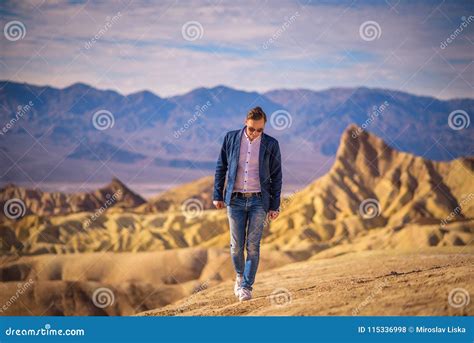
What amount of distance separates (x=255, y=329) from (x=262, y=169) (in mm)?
1401

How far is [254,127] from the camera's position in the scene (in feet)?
21.8

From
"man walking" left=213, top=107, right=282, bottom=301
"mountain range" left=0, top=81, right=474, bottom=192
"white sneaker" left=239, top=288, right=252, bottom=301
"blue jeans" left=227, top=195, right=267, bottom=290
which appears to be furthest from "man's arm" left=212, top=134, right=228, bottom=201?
"mountain range" left=0, top=81, right=474, bottom=192

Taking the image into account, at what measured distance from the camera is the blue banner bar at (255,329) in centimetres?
664

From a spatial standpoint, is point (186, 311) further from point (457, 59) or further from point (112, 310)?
point (112, 310)

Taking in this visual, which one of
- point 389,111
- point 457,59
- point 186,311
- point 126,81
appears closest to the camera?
point 186,311

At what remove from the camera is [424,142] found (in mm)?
24016

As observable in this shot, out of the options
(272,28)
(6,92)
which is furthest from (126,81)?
(272,28)

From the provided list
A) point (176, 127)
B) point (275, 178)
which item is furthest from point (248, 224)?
point (176, 127)

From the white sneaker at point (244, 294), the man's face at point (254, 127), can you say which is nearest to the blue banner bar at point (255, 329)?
the white sneaker at point (244, 294)

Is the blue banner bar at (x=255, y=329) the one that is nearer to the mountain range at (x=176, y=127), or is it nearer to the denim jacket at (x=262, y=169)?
the denim jacket at (x=262, y=169)

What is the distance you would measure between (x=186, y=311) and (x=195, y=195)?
22881mm

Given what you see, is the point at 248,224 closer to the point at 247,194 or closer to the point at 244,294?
the point at 247,194

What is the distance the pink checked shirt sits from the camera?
6.68 meters

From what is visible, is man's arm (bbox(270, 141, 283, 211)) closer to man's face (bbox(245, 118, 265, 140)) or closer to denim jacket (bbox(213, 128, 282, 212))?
denim jacket (bbox(213, 128, 282, 212))
